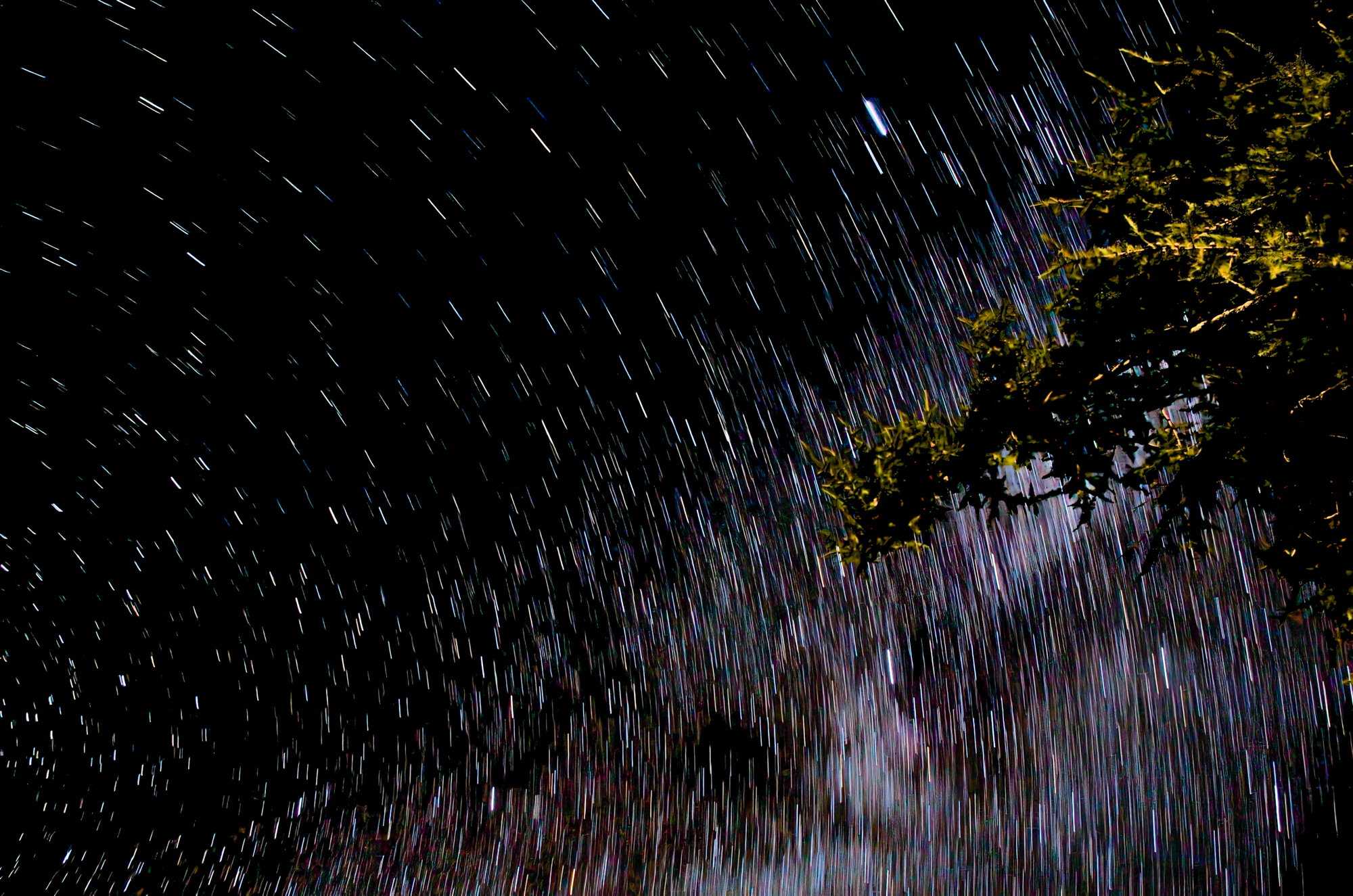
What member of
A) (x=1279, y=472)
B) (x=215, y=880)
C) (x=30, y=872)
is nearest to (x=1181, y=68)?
(x=1279, y=472)

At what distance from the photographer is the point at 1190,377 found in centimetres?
441

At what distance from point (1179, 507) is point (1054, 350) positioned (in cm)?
132

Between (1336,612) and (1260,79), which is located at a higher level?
(1260,79)

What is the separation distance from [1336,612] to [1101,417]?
186 cm

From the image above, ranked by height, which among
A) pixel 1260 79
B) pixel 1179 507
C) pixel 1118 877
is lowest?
pixel 1118 877

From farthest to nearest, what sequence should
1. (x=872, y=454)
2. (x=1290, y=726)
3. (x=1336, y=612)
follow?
1. (x=1290, y=726)
2. (x=872, y=454)
3. (x=1336, y=612)

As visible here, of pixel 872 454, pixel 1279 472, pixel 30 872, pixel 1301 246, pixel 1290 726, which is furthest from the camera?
pixel 30 872

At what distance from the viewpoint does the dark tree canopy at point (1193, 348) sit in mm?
3574

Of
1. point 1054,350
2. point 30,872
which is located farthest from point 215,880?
point 1054,350

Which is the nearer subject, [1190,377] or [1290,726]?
[1190,377]

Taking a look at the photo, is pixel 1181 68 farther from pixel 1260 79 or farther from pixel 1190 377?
pixel 1190 377

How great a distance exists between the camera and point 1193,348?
418cm

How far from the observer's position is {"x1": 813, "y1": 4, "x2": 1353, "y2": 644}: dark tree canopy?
3.57m

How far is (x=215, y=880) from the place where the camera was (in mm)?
120000
